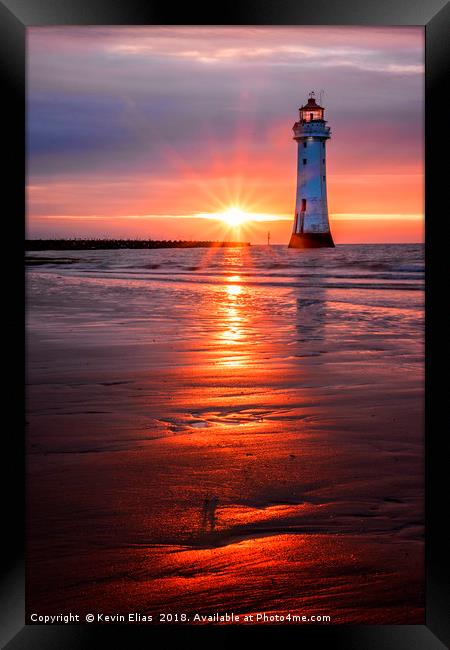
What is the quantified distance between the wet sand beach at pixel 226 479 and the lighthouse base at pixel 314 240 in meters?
40.2

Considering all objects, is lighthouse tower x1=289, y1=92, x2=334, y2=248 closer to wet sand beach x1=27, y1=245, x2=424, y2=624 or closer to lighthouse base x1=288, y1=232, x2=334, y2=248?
lighthouse base x1=288, y1=232, x2=334, y2=248

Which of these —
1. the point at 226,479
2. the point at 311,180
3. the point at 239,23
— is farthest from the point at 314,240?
the point at 239,23

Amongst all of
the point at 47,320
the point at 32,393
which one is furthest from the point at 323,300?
the point at 32,393

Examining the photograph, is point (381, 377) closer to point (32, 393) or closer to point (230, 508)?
point (32, 393)

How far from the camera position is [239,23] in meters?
2.38

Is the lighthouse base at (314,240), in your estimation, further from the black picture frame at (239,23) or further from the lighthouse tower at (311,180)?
the black picture frame at (239,23)

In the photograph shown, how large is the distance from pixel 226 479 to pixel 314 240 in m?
44.8

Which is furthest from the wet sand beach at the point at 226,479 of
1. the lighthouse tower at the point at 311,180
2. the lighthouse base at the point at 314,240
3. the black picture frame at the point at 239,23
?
the lighthouse base at the point at 314,240

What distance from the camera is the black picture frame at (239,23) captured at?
232 cm
